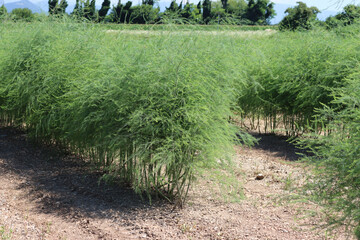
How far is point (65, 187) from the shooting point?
4590 mm

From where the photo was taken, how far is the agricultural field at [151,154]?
3525 millimetres

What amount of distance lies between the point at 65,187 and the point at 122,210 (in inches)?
38.2

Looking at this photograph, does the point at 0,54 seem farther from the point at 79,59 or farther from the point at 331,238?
the point at 331,238

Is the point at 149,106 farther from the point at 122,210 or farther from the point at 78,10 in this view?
the point at 78,10

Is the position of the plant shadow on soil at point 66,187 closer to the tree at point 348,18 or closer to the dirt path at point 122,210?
the dirt path at point 122,210

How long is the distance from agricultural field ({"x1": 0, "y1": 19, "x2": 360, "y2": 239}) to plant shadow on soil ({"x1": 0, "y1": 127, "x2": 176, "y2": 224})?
0.01 m

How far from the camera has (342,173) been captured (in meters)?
2.88

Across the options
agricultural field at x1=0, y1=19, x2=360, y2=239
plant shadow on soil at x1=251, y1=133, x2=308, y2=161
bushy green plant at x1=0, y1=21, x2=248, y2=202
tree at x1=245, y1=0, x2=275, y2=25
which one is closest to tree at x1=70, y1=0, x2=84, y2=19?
agricultural field at x1=0, y1=19, x2=360, y2=239

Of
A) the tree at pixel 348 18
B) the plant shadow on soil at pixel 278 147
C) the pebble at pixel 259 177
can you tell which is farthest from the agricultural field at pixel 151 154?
the tree at pixel 348 18

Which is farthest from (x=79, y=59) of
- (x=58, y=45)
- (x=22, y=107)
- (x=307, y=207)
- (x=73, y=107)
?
(x=307, y=207)

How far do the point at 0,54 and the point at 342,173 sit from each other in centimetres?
535

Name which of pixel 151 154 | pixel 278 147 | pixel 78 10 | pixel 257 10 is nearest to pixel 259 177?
pixel 151 154

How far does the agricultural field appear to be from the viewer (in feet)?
11.6

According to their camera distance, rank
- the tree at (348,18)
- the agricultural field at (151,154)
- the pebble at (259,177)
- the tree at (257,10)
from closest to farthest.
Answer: the agricultural field at (151,154) → the pebble at (259,177) → the tree at (348,18) → the tree at (257,10)
